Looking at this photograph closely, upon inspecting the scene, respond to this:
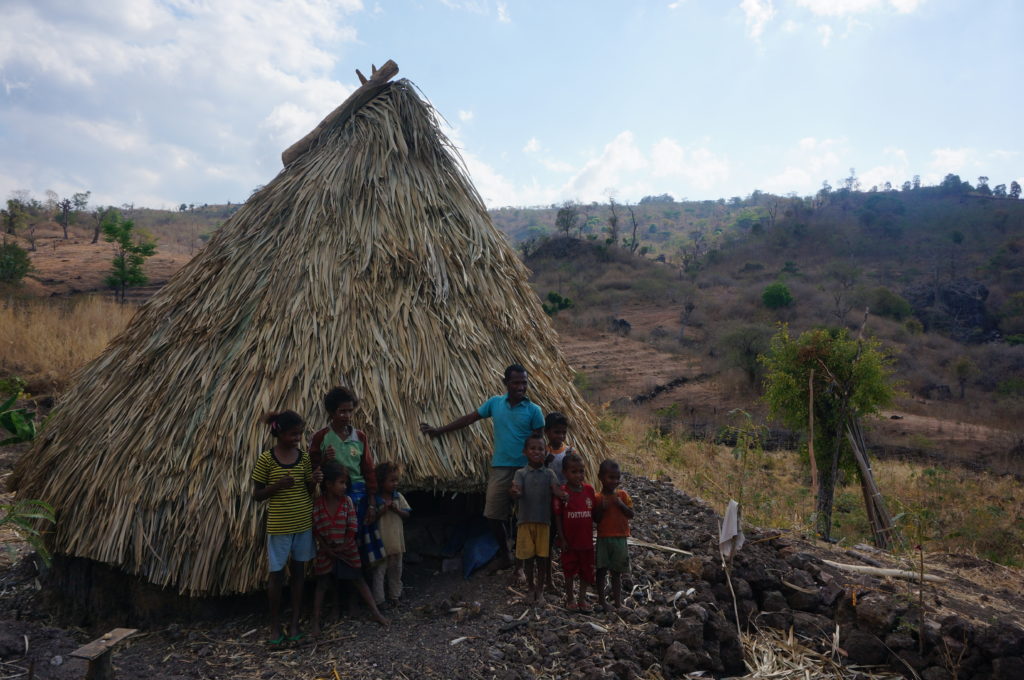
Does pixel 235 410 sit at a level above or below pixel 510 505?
above

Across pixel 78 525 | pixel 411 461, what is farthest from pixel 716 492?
pixel 78 525

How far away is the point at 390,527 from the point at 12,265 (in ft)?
59.5

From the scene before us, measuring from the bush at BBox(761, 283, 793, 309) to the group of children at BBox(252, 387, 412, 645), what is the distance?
26998 mm

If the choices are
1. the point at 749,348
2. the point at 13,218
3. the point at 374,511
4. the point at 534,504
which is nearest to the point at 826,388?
the point at 534,504

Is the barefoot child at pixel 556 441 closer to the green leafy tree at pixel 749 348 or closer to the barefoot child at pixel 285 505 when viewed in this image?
the barefoot child at pixel 285 505

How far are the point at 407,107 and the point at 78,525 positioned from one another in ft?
12.2

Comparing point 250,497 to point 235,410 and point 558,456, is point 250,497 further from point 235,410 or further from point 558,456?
point 558,456

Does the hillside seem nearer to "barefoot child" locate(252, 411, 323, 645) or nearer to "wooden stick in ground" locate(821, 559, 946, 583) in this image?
"wooden stick in ground" locate(821, 559, 946, 583)

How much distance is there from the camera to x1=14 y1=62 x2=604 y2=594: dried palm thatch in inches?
146

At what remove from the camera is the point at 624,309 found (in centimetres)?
3098

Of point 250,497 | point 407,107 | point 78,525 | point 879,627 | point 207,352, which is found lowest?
point 879,627

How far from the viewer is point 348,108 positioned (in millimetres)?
5426

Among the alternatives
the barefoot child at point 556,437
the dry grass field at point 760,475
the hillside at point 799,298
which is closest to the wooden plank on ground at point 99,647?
the barefoot child at point 556,437

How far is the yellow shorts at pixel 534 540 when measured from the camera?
391cm
